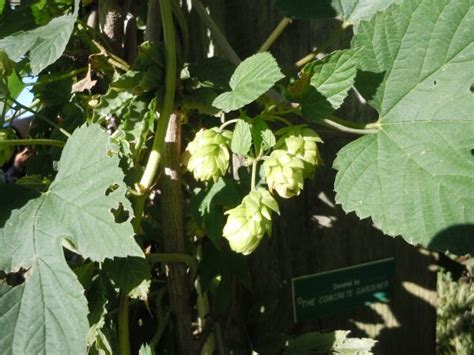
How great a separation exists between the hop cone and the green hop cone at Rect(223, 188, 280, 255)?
70 millimetres

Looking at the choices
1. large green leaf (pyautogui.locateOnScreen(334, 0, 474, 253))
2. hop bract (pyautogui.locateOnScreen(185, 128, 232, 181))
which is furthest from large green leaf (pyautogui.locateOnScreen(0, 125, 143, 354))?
large green leaf (pyautogui.locateOnScreen(334, 0, 474, 253))

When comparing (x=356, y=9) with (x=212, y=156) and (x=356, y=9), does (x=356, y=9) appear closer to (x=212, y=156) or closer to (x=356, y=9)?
(x=356, y=9)

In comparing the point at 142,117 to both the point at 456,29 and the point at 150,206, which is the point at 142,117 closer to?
the point at 150,206

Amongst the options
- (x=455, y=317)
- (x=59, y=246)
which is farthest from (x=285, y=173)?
(x=455, y=317)

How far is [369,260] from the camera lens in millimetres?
1259

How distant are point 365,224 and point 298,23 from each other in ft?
1.44

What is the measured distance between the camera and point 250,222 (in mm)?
780

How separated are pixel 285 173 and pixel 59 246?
1.08ft

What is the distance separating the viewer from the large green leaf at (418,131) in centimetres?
82

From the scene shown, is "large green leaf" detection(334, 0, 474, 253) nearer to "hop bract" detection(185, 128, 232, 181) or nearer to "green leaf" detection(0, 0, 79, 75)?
"hop bract" detection(185, 128, 232, 181)

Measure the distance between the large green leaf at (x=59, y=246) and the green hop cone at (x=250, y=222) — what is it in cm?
14

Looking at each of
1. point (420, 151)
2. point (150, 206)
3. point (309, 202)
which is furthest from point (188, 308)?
point (420, 151)

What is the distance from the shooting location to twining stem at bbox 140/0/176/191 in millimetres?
925

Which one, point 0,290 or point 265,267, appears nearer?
point 0,290
